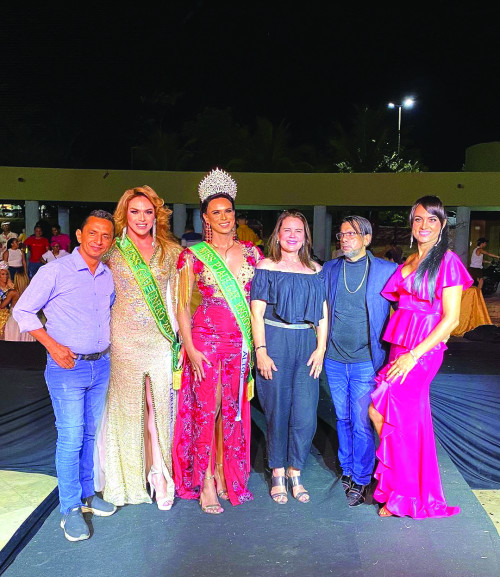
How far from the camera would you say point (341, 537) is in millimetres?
2768

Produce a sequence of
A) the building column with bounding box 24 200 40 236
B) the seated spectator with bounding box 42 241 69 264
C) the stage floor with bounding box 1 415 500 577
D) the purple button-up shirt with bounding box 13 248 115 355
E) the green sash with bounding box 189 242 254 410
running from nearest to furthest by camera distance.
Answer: the stage floor with bounding box 1 415 500 577
the purple button-up shirt with bounding box 13 248 115 355
the green sash with bounding box 189 242 254 410
the seated spectator with bounding box 42 241 69 264
the building column with bounding box 24 200 40 236

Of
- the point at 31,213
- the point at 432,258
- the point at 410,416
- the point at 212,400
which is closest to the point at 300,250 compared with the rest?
the point at 432,258

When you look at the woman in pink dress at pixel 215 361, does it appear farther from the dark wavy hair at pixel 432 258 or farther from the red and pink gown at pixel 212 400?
the dark wavy hair at pixel 432 258

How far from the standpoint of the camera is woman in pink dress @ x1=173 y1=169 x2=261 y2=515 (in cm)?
293

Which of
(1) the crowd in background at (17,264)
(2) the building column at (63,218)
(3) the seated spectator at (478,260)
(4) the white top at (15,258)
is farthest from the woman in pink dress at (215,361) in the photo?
(2) the building column at (63,218)

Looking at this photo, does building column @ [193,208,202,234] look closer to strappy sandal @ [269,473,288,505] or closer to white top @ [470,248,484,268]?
white top @ [470,248,484,268]

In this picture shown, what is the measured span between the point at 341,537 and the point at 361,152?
77.0 ft

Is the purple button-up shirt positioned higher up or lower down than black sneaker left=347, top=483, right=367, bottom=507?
higher up

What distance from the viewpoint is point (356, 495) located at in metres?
3.11

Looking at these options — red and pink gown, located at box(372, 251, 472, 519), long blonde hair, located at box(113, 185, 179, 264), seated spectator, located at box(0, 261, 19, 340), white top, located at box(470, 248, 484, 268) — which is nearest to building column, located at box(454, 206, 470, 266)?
white top, located at box(470, 248, 484, 268)

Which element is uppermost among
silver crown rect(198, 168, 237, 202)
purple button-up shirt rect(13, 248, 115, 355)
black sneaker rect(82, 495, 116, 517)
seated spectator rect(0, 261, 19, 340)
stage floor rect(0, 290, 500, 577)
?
silver crown rect(198, 168, 237, 202)

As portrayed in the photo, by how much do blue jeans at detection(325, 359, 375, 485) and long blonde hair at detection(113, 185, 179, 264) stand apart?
3.55 feet

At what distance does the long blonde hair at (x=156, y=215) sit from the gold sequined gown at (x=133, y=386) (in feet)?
0.17

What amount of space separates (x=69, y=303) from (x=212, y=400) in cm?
87
